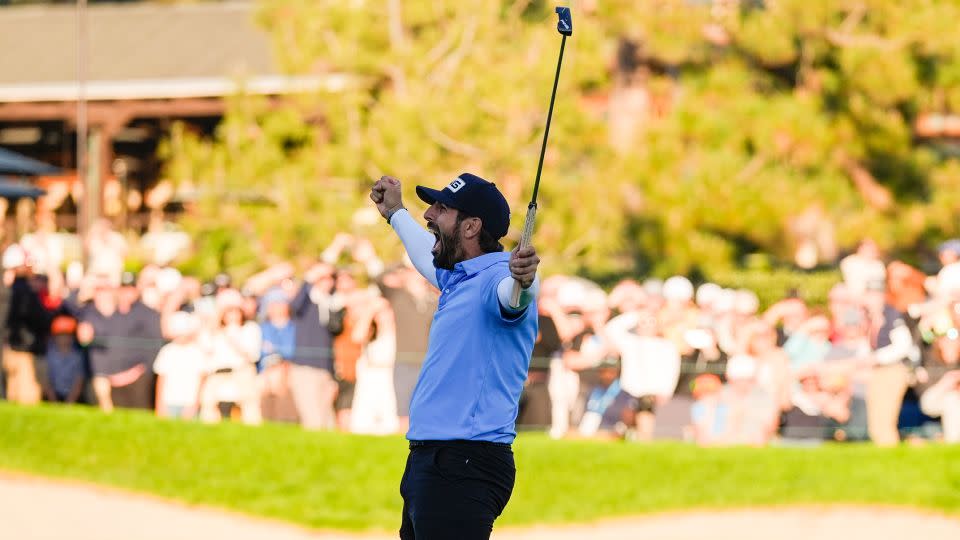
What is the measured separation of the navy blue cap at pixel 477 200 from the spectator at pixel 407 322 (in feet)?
23.5

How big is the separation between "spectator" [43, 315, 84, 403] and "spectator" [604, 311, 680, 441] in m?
4.81

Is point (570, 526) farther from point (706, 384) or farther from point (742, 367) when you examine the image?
point (742, 367)

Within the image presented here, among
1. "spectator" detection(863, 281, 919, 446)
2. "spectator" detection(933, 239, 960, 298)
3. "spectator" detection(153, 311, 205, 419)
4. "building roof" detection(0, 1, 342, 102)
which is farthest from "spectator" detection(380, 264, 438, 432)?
"building roof" detection(0, 1, 342, 102)

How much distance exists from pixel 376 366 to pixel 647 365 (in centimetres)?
206

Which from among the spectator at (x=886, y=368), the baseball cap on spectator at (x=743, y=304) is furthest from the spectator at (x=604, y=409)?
the spectator at (x=886, y=368)

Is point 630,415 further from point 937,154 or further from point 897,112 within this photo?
point 937,154

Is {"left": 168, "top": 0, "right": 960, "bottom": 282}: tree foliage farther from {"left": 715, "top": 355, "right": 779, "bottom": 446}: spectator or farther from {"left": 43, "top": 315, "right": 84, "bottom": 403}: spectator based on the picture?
{"left": 715, "top": 355, "right": 779, "bottom": 446}: spectator

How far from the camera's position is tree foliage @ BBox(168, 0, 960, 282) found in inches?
691

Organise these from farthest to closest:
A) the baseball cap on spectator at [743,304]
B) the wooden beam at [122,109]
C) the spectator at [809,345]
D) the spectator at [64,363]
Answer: the wooden beam at [122,109]
the spectator at [64,363]
the baseball cap on spectator at [743,304]
the spectator at [809,345]

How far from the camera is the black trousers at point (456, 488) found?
5070mm

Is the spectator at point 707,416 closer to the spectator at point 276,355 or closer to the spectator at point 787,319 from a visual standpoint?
the spectator at point 787,319

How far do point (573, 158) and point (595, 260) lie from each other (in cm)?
117

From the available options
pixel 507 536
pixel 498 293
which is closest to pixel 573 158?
pixel 507 536

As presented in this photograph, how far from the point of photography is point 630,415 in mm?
12430
